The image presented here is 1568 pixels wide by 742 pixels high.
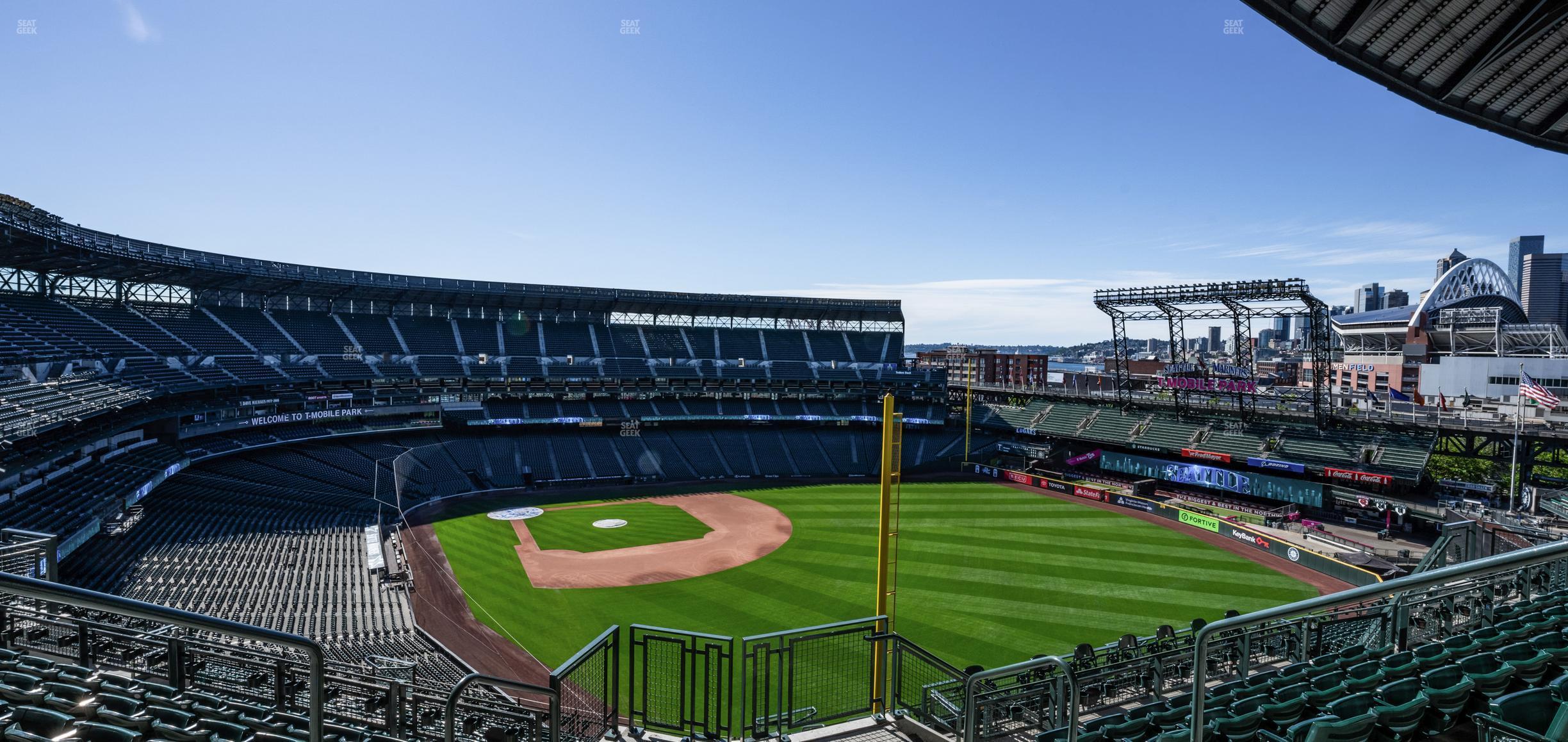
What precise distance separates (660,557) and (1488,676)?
92.9 ft

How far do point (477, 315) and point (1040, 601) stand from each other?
53.0 meters

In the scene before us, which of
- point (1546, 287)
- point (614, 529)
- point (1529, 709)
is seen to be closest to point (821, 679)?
point (1529, 709)

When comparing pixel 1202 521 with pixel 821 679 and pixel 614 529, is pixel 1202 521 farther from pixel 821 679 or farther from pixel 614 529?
pixel 614 529

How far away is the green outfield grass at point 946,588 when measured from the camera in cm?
2297

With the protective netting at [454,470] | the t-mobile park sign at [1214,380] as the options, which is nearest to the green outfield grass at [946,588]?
the protective netting at [454,470]

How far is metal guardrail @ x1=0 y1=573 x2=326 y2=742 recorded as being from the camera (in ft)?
13.2

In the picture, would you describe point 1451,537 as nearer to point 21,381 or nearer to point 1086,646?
point 1086,646

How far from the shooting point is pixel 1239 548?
33156 millimetres

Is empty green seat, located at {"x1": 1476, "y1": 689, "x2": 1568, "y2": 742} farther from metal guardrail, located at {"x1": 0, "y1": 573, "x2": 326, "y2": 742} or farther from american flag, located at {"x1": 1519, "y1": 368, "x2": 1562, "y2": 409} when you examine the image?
american flag, located at {"x1": 1519, "y1": 368, "x2": 1562, "y2": 409}

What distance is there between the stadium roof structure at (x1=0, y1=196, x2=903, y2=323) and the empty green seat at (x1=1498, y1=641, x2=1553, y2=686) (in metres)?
45.3

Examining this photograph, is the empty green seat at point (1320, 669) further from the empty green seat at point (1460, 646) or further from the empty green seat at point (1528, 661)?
the empty green seat at point (1528, 661)

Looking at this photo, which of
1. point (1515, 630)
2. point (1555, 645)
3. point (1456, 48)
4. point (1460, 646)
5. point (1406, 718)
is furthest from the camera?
point (1456, 48)

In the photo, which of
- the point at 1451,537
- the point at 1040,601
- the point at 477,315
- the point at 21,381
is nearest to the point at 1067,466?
the point at 1040,601

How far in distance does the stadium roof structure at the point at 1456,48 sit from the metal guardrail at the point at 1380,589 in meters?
9.40
